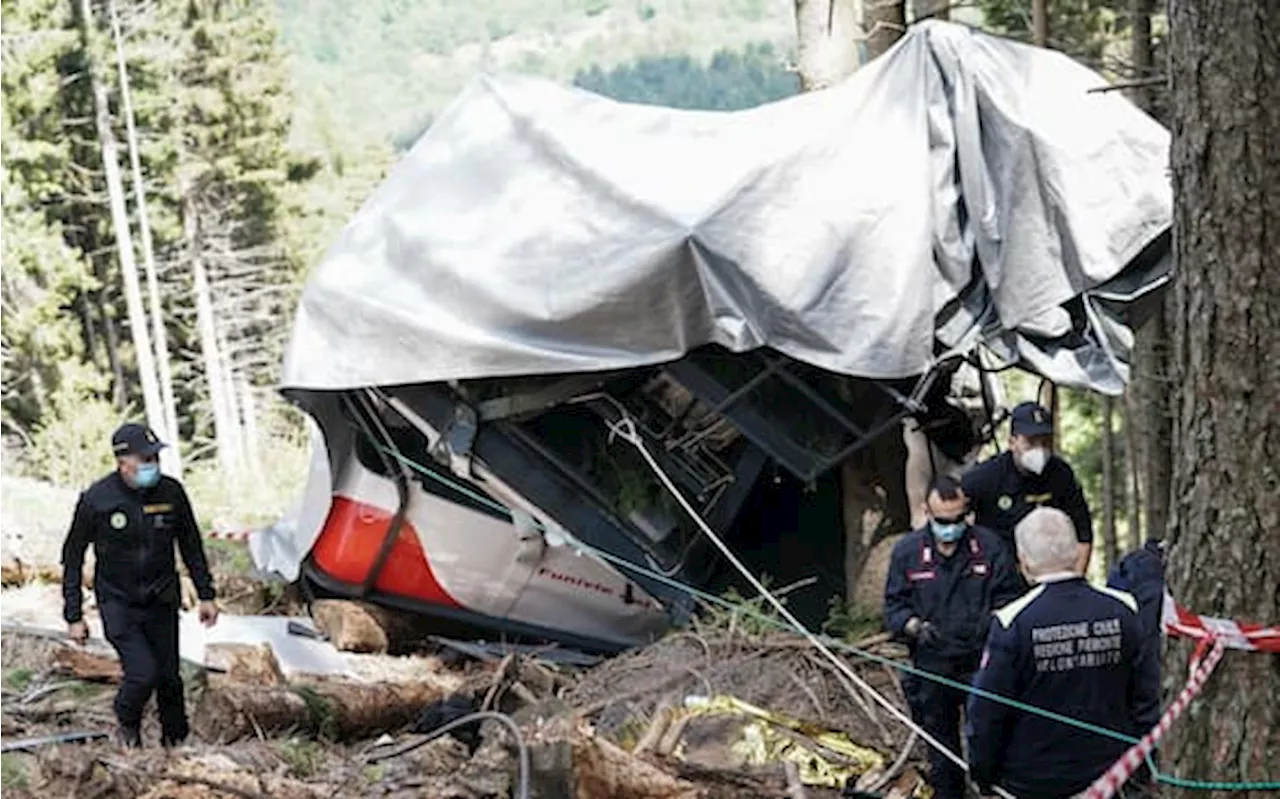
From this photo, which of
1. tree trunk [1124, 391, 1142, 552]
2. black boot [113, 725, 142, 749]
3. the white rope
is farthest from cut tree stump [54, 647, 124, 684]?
tree trunk [1124, 391, 1142, 552]

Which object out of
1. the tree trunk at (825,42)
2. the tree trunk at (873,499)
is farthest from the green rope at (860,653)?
the tree trunk at (825,42)

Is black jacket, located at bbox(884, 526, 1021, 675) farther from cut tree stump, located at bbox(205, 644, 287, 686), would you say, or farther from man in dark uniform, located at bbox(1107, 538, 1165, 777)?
cut tree stump, located at bbox(205, 644, 287, 686)

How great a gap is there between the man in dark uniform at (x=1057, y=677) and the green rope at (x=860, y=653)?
2 cm

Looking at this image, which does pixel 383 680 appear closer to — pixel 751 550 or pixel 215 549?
pixel 751 550

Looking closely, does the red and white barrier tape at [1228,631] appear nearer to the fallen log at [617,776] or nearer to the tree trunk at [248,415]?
the fallen log at [617,776]

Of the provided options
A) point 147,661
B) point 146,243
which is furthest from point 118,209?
point 147,661

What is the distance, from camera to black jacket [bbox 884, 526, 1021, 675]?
563 centimetres

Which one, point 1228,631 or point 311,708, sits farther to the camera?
point 311,708

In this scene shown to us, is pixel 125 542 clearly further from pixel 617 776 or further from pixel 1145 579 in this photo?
pixel 1145 579

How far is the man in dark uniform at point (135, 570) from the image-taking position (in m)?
6.73

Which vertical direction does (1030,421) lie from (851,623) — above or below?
above

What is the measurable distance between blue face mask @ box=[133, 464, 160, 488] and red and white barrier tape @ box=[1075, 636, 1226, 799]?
4241mm

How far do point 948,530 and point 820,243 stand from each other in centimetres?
183

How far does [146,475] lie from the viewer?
22.2ft
